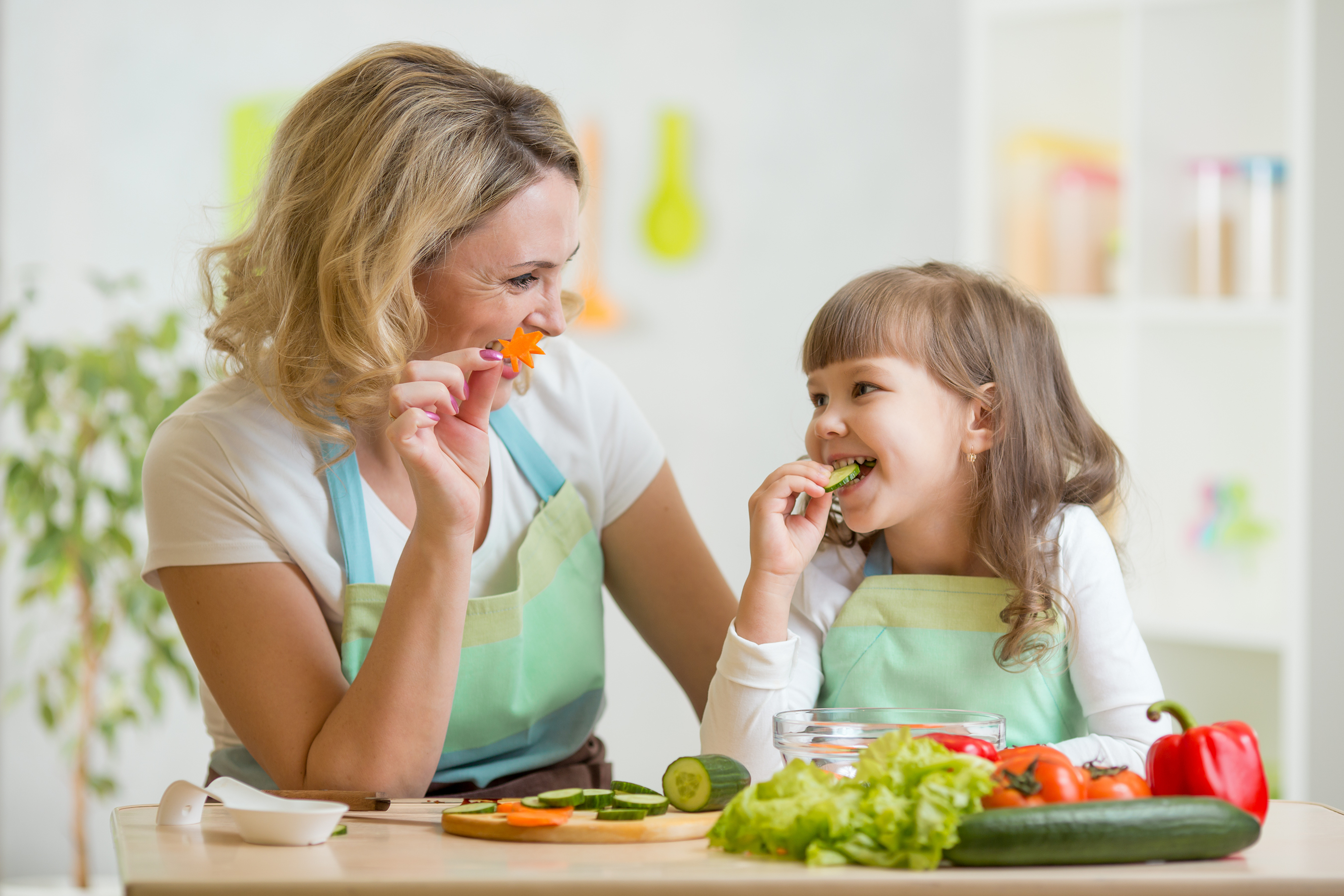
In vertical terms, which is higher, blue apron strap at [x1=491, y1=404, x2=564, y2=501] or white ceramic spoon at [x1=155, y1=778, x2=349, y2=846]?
blue apron strap at [x1=491, y1=404, x2=564, y2=501]

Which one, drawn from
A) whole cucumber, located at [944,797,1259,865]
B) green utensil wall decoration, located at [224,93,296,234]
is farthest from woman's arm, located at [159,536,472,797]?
green utensil wall decoration, located at [224,93,296,234]

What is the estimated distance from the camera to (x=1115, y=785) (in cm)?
88

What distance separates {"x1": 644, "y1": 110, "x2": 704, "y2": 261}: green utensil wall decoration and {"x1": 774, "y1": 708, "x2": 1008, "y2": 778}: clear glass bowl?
7.54 feet

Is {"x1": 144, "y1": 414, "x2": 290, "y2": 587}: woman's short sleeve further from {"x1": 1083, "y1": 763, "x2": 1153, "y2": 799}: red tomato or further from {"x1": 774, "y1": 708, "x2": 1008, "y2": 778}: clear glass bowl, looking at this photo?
{"x1": 1083, "y1": 763, "x2": 1153, "y2": 799}: red tomato

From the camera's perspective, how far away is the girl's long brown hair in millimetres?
1317

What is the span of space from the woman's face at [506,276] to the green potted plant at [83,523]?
42.3 inches

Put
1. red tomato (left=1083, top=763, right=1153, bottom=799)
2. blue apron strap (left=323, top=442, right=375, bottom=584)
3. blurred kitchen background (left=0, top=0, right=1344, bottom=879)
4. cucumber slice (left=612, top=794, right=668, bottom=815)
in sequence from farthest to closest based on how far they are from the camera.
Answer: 1. blurred kitchen background (left=0, top=0, right=1344, bottom=879)
2. blue apron strap (left=323, top=442, right=375, bottom=584)
3. cucumber slice (left=612, top=794, right=668, bottom=815)
4. red tomato (left=1083, top=763, right=1153, bottom=799)

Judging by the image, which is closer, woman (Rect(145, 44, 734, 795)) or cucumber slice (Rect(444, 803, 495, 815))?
cucumber slice (Rect(444, 803, 495, 815))

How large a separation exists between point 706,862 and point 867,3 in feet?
9.33

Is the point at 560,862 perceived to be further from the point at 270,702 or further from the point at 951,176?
the point at 951,176

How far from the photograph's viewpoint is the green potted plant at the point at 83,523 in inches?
93.3

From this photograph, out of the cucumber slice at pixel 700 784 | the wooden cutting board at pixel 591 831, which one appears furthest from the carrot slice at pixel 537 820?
the cucumber slice at pixel 700 784

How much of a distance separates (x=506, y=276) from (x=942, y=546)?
58 cm

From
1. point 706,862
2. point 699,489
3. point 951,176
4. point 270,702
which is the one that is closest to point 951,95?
point 951,176
